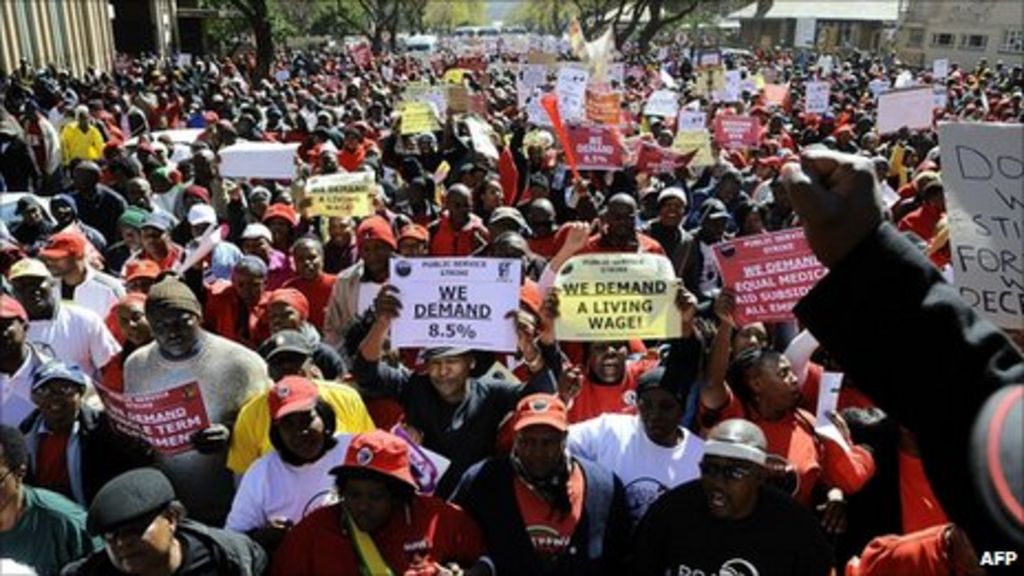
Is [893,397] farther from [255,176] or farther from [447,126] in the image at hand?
[447,126]

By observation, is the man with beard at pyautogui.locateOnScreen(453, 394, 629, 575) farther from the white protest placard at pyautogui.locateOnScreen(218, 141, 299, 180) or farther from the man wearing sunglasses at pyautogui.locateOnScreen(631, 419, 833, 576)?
the white protest placard at pyautogui.locateOnScreen(218, 141, 299, 180)

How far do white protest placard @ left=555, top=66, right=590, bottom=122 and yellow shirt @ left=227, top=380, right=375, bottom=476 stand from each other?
8.32 m

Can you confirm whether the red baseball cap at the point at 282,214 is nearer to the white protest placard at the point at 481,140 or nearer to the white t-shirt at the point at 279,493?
the white protest placard at the point at 481,140

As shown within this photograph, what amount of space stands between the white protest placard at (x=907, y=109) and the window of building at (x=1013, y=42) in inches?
1620

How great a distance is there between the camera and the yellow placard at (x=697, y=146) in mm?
10773

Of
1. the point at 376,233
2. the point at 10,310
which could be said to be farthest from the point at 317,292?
the point at 10,310

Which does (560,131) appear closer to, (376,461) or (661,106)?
(376,461)

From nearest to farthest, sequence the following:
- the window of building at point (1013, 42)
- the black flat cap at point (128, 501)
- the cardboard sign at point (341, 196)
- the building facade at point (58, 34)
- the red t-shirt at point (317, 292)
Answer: the black flat cap at point (128, 501), the red t-shirt at point (317, 292), the cardboard sign at point (341, 196), the building facade at point (58, 34), the window of building at point (1013, 42)

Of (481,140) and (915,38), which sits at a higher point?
(481,140)

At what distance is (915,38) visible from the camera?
54.0m

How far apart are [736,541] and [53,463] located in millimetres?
2679

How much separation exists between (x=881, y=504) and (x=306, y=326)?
3037 mm

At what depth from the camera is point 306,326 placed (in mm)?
5109

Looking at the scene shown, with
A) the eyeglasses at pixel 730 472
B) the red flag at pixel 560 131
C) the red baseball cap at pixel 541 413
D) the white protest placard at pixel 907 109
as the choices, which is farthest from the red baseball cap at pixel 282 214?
the white protest placard at pixel 907 109
